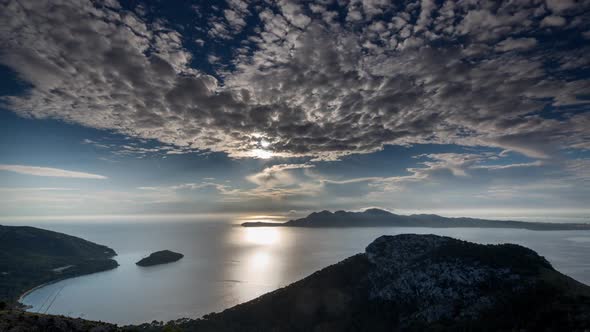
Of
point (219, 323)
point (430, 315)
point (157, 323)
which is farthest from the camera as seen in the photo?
point (157, 323)

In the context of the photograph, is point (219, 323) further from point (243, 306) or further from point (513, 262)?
point (513, 262)

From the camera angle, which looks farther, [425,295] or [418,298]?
[418,298]

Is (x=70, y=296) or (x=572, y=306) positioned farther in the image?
(x=70, y=296)

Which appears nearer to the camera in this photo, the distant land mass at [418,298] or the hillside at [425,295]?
the distant land mass at [418,298]

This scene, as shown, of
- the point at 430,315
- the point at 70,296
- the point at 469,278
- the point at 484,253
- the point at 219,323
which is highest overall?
the point at 484,253

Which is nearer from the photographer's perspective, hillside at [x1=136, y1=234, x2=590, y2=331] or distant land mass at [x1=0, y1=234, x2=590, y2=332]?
distant land mass at [x1=0, y1=234, x2=590, y2=332]

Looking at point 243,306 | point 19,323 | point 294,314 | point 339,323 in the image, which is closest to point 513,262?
point 339,323

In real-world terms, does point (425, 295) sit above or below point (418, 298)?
above

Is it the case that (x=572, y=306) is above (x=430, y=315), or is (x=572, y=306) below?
above
